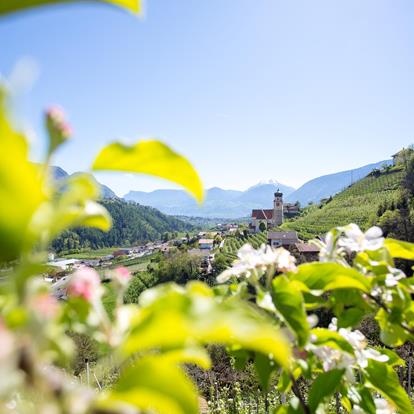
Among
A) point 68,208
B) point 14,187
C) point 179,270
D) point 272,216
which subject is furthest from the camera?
point 272,216

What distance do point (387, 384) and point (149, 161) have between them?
988 millimetres

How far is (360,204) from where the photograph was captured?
43625 mm

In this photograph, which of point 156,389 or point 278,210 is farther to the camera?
point 278,210

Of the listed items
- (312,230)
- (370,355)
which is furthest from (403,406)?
(312,230)

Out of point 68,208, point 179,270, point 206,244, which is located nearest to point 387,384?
point 68,208

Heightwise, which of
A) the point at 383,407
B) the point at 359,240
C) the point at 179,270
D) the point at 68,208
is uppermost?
the point at 68,208

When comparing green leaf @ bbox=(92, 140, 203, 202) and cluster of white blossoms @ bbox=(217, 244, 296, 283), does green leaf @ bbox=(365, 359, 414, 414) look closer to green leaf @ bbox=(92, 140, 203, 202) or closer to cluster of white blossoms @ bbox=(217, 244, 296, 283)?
cluster of white blossoms @ bbox=(217, 244, 296, 283)

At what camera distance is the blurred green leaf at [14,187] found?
10.5 inches

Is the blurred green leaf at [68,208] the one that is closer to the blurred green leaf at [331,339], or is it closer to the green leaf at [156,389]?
the green leaf at [156,389]

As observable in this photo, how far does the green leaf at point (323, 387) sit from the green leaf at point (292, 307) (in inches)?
10.3

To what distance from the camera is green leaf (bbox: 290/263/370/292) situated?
2.60 feet

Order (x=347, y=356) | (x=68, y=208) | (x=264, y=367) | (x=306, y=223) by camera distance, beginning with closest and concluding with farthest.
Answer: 1. (x=68, y=208)
2. (x=264, y=367)
3. (x=347, y=356)
4. (x=306, y=223)

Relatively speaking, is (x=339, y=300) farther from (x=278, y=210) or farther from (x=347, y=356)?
(x=278, y=210)

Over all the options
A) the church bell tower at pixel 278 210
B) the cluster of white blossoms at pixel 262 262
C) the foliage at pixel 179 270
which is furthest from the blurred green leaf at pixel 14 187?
the church bell tower at pixel 278 210
